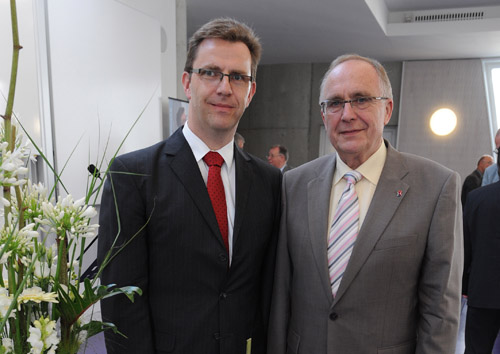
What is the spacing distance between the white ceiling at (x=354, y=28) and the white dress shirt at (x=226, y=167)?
4.30 m

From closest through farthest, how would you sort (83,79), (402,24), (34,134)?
1. (34,134)
2. (83,79)
3. (402,24)

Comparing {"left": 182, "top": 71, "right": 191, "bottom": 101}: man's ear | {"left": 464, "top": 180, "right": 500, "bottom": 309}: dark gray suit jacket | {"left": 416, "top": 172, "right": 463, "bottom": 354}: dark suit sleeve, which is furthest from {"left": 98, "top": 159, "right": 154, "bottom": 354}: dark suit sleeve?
{"left": 464, "top": 180, "right": 500, "bottom": 309}: dark gray suit jacket

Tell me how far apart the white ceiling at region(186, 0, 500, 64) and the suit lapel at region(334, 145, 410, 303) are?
4.36m

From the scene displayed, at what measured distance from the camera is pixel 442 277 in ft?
4.31

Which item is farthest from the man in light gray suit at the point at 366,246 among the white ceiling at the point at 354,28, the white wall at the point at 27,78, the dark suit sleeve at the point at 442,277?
the white ceiling at the point at 354,28

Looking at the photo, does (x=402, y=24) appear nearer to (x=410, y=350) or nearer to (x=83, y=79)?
(x=83, y=79)

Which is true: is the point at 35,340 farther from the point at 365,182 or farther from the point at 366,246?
the point at 365,182

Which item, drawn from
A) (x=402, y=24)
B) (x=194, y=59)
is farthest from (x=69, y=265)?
(x=402, y=24)

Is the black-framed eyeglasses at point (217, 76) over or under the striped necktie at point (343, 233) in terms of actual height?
over

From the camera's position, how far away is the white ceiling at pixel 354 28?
543 cm

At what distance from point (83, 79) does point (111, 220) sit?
210cm

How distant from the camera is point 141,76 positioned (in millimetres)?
3582

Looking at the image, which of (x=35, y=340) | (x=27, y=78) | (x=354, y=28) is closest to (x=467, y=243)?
(x=35, y=340)

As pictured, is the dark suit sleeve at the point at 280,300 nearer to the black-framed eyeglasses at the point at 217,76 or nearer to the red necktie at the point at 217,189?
the red necktie at the point at 217,189
